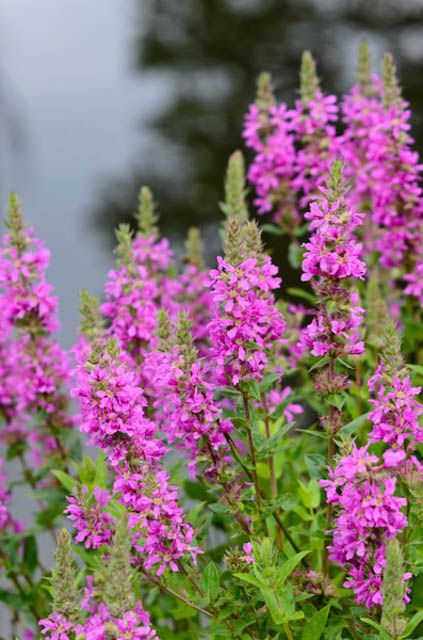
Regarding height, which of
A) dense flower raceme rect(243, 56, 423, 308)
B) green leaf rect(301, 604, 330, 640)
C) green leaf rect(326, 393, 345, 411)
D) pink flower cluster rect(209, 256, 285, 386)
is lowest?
A: green leaf rect(301, 604, 330, 640)

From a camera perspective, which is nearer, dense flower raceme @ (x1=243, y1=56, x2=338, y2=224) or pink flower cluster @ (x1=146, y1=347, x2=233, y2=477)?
pink flower cluster @ (x1=146, y1=347, x2=233, y2=477)

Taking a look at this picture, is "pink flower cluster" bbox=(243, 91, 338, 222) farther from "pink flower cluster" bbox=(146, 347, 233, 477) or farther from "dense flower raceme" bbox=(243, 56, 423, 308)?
"pink flower cluster" bbox=(146, 347, 233, 477)

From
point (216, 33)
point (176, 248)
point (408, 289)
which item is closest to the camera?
point (408, 289)

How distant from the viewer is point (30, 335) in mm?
3396

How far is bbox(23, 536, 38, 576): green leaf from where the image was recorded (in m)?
3.54

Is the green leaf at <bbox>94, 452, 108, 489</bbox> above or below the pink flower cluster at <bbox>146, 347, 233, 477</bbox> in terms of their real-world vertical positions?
below

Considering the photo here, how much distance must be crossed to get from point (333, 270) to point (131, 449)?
655mm

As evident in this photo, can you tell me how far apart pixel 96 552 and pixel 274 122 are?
1.76 meters

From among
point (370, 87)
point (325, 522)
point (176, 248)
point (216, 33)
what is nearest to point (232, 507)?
point (325, 522)

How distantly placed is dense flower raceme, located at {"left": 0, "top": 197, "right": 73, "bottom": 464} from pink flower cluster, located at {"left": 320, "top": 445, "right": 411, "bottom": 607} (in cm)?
139

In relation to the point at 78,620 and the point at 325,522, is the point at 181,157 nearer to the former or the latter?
the point at 325,522

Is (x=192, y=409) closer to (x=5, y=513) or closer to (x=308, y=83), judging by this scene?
(x=5, y=513)

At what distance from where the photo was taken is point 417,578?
2629 millimetres

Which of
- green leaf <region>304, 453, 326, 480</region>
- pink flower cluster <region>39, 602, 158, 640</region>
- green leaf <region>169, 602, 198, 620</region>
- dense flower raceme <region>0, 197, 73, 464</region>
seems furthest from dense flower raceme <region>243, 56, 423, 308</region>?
pink flower cluster <region>39, 602, 158, 640</region>
